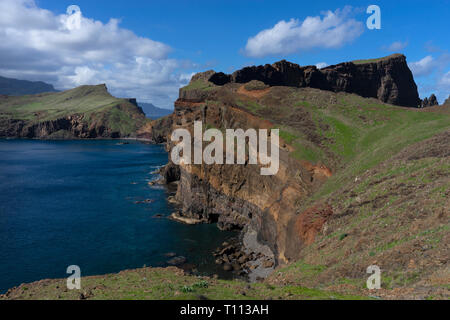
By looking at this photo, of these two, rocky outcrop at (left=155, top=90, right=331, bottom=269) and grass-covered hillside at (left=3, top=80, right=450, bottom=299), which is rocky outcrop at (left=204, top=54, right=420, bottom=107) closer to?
rocky outcrop at (left=155, top=90, right=331, bottom=269)

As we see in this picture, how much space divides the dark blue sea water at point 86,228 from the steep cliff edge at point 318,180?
31.4 feet

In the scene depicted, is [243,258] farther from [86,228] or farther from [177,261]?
[86,228]

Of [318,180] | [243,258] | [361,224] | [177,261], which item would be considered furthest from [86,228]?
[361,224]

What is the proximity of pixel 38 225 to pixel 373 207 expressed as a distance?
63.7m

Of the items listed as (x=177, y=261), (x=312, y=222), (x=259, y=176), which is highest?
(x=259, y=176)

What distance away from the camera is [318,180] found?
4569cm

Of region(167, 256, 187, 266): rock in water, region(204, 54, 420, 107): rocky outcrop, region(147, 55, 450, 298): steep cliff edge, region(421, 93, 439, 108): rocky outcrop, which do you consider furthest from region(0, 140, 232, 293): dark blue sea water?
region(421, 93, 439, 108): rocky outcrop

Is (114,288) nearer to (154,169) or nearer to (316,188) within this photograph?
(316,188)

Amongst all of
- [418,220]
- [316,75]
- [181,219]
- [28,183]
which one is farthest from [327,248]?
[316,75]

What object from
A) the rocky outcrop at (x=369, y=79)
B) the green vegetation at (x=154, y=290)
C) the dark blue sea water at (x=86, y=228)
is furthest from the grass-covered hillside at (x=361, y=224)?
the rocky outcrop at (x=369, y=79)

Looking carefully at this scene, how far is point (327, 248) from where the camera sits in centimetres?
2712

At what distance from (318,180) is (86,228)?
153 feet

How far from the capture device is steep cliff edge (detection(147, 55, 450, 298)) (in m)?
23.3

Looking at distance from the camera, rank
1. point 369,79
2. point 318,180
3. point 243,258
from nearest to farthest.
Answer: point 318,180
point 243,258
point 369,79
